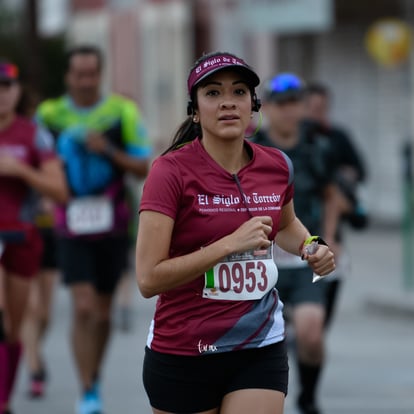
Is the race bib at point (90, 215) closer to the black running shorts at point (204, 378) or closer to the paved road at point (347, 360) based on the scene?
the paved road at point (347, 360)

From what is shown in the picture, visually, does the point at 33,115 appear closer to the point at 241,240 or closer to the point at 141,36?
the point at 241,240

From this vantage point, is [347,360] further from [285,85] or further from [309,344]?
[285,85]

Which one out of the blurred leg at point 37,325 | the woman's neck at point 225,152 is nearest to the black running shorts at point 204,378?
the woman's neck at point 225,152

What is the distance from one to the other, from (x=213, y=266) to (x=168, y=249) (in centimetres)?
16

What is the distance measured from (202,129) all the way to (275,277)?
577mm

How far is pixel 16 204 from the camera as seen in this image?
793 cm

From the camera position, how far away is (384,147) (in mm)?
24531

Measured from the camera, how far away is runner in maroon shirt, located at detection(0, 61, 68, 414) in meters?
7.84

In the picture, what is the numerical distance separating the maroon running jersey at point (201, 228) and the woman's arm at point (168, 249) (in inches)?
2.3

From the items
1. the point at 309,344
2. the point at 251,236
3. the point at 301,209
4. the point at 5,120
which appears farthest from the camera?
the point at 5,120

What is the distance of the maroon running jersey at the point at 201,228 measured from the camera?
4.84m

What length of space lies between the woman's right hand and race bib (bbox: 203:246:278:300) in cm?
19

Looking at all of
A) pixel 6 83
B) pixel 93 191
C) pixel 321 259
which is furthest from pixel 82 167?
pixel 321 259

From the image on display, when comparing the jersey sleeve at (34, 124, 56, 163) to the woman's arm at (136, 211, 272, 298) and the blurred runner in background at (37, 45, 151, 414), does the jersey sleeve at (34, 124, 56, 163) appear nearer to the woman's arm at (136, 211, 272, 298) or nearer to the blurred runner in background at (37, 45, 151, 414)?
the blurred runner in background at (37, 45, 151, 414)
